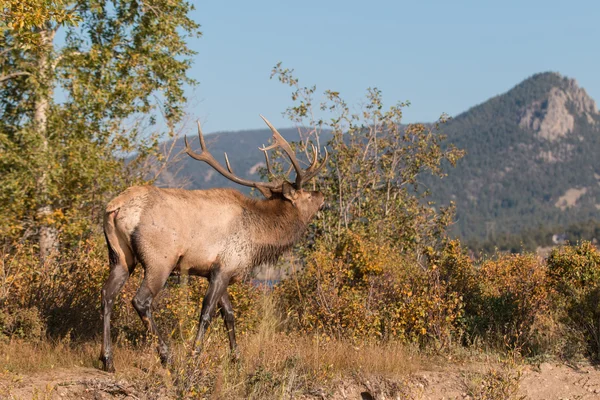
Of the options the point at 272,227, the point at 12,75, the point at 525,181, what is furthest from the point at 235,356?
the point at 525,181

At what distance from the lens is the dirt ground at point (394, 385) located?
688 centimetres

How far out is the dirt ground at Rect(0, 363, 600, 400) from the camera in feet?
22.6

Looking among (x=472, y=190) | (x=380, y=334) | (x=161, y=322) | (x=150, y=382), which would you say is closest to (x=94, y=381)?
(x=150, y=382)

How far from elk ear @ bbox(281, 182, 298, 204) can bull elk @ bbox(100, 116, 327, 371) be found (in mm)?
12

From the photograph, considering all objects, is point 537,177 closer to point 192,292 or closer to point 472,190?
Answer: point 472,190

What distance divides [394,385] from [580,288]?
2.96m

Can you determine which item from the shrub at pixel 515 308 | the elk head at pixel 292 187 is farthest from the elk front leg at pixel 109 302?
the shrub at pixel 515 308

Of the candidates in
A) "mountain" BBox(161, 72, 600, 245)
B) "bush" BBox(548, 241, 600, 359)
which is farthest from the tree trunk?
"mountain" BBox(161, 72, 600, 245)

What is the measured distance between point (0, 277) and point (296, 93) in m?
8.01

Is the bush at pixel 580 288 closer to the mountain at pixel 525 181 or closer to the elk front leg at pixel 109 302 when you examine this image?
the elk front leg at pixel 109 302

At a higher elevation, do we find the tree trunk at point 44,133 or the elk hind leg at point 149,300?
the tree trunk at point 44,133

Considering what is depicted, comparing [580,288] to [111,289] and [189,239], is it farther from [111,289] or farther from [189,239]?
[111,289]

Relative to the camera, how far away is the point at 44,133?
1373cm

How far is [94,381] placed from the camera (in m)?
7.04
